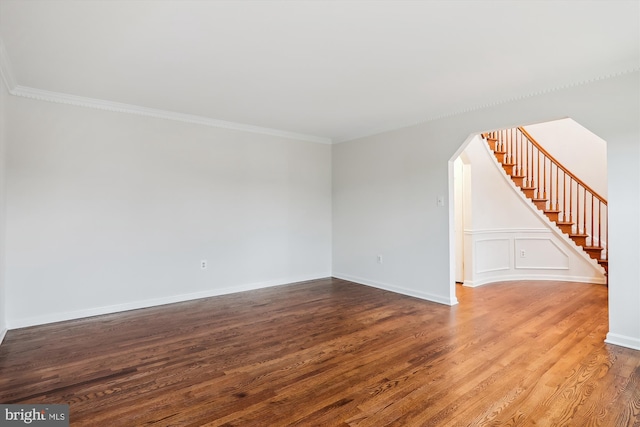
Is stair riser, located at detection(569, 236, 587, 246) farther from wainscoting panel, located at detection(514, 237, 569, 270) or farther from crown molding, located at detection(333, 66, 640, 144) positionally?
crown molding, located at detection(333, 66, 640, 144)

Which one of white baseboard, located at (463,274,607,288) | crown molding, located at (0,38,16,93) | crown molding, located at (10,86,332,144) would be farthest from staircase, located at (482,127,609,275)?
crown molding, located at (0,38,16,93)

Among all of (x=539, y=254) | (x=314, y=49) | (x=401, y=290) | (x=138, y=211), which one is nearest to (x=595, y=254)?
(x=539, y=254)

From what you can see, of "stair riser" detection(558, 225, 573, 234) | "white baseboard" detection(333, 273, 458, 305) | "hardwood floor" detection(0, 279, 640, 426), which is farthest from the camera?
"stair riser" detection(558, 225, 573, 234)

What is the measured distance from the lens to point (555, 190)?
598cm

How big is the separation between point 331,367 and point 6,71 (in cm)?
371

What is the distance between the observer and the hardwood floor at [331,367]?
1944 mm

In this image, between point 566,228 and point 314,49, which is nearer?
point 314,49

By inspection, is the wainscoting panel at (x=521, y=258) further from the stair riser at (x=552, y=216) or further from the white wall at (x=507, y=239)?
the stair riser at (x=552, y=216)

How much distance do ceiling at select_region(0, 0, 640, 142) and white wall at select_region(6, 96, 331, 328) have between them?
0.49 metres

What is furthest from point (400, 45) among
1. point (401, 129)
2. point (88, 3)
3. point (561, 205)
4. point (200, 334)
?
point (561, 205)

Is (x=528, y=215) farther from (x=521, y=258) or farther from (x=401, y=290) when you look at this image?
(x=401, y=290)

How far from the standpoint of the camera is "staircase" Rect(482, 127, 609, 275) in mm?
5449

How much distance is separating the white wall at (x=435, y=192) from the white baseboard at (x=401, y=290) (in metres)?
0.02

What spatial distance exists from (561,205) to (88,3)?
707 centimetres
